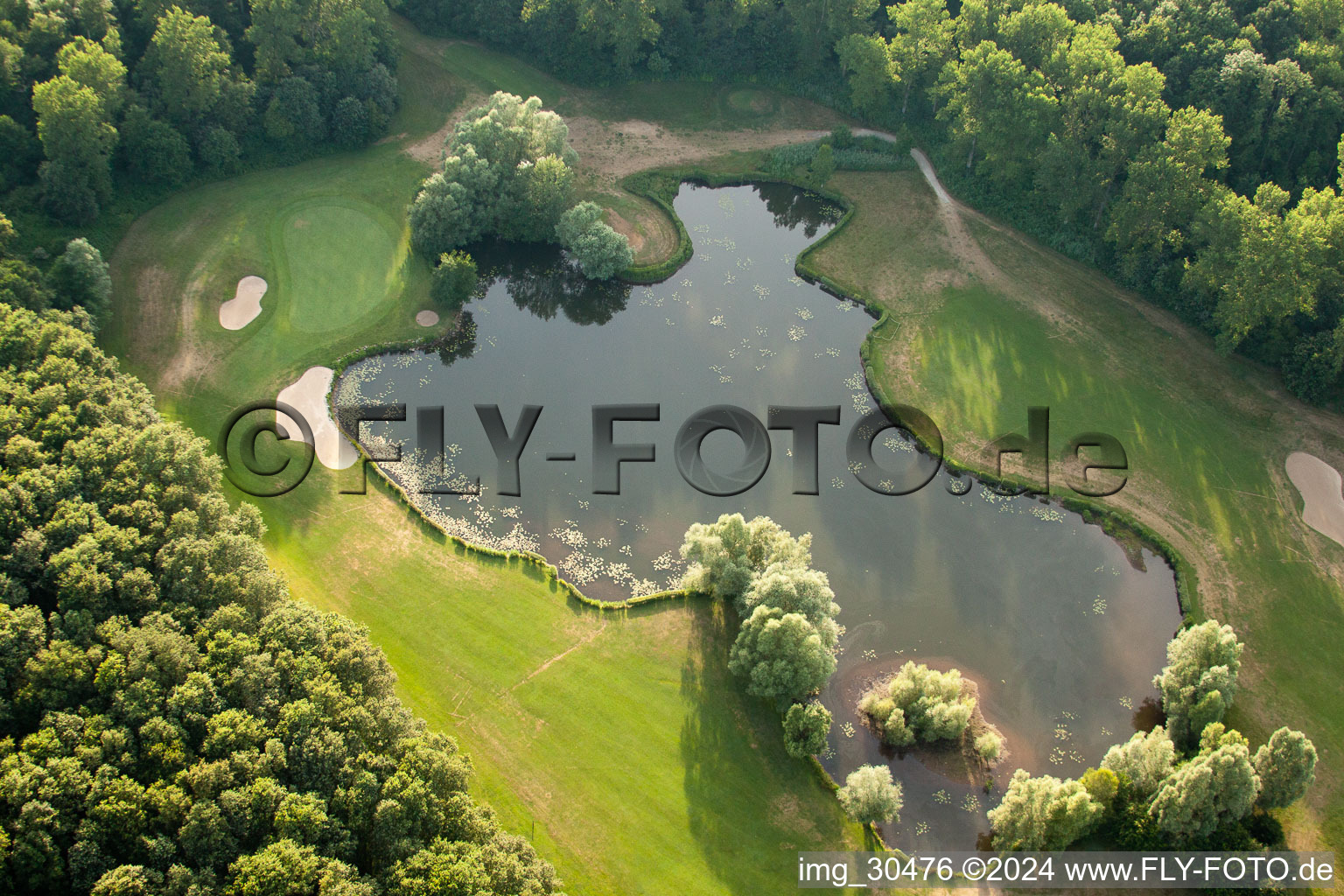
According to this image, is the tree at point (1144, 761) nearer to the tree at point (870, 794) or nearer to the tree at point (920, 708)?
the tree at point (920, 708)

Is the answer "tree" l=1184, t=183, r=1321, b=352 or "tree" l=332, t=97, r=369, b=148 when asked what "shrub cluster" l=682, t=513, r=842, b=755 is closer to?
"tree" l=1184, t=183, r=1321, b=352

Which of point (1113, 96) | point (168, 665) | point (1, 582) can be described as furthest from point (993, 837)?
point (1113, 96)

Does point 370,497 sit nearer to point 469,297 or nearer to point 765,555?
point 469,297

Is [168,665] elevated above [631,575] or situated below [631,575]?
above

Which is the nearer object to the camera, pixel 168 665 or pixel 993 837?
pixel 168 665

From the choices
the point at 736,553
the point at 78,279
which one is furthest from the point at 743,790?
the point at 78,279
